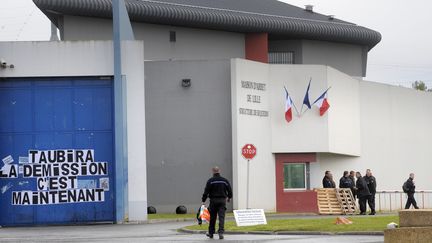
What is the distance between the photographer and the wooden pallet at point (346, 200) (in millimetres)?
40875

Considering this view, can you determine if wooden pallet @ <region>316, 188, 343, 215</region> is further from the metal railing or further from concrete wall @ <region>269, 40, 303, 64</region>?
concrete wall @ <region>269, 40, 303, 64</region>

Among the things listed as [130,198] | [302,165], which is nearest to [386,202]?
[302,165]

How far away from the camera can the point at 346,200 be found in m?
41.1

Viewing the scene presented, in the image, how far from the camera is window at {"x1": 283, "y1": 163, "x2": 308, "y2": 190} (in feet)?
146

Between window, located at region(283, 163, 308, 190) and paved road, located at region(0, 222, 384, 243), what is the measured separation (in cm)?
1552

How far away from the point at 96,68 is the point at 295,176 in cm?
1565

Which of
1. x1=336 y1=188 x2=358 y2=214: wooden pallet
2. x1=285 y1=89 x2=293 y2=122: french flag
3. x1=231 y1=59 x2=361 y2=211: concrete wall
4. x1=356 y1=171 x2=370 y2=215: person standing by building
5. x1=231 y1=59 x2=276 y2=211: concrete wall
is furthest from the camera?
x1=285 y1=89 x2=293 y2=122: french flag

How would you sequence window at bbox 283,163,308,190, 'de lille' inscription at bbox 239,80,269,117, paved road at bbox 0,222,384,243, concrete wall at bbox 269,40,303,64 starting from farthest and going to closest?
concrete wall at bbox 269,40,303,64, window at bbox 283,163,308,190, 'de lille' inscription at bbox 239,80,269,117, paved road at bbox 0,222,384,243

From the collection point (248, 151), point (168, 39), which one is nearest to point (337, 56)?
point (168, 39)

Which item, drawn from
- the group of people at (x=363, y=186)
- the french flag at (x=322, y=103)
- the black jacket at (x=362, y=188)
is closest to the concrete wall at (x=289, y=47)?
the french flag at (x=322, y=103)

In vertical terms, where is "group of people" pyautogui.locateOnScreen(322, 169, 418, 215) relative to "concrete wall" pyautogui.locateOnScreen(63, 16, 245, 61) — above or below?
below

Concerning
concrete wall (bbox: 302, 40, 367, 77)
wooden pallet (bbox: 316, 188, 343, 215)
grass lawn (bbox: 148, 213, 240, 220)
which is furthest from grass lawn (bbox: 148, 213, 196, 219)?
concrete wall (bbox: 302, 40, 367, 77)

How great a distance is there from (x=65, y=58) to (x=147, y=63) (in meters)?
10.0

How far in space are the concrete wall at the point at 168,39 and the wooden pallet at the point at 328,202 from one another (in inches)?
463
